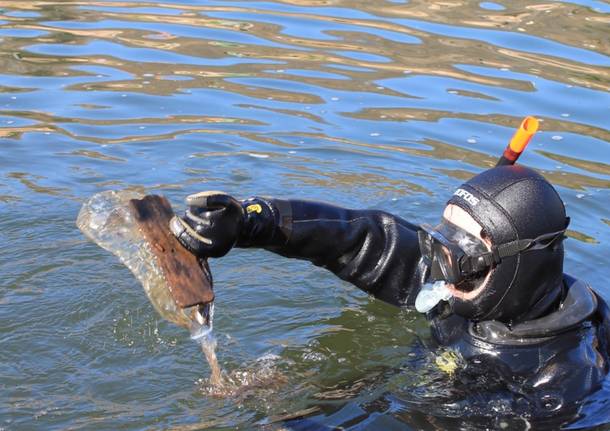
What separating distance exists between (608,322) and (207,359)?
1.60m

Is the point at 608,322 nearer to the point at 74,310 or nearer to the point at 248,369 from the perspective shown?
the point at 248,369

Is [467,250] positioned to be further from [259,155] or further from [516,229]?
[259,155]

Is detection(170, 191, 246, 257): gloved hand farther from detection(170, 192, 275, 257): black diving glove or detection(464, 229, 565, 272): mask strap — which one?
detection(464, 229, 565, 272): mask strap

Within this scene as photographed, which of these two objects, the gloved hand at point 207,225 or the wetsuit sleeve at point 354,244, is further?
the wetsuit sleeve at point 354,244

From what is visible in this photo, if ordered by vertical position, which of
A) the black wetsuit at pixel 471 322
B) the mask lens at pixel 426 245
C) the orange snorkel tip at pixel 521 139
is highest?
the orange snorkel tip at pixel 521 139

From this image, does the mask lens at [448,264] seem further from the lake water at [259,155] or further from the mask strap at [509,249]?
the lake water at [259,155]


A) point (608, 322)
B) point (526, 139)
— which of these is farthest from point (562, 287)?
point (526, 139)

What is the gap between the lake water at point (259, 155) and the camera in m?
4.05

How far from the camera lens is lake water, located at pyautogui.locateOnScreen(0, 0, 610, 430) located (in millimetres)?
4051

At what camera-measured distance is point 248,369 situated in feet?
13.9

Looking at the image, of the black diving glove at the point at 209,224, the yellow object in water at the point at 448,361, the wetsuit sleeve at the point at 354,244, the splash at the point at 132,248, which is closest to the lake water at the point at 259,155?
the yellow object in water at the point at 448,361

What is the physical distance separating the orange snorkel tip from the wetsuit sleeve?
562mm

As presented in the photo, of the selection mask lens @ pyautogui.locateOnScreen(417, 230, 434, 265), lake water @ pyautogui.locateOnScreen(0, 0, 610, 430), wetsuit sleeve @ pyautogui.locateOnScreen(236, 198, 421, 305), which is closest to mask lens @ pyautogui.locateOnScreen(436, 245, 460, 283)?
mask lens @ pyautogui.locateOnScreen(417, 230, 434, 265)

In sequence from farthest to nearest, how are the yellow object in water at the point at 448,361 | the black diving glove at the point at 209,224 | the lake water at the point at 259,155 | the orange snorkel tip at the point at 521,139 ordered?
the lake water at the point at 259,155 → the yellow object in water at the point at 448,361 → the orange snorkel tip at the point at 521,139 → the black diving glove at the point at 209,224
